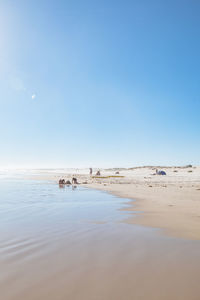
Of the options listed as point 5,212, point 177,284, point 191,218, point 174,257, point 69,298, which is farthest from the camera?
point 5,212

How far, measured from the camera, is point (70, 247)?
3.77 meters

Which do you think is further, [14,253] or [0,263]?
[14,253]

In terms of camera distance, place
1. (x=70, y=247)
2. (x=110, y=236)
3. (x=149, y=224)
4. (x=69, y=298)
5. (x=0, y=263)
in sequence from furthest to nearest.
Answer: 1. (x=149, y=224)
2. (x=110, y=236)
3. (x=70, y=247)
4. (x=0, y=263)
5. (x=69, y=298)

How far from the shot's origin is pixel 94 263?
10.2ft

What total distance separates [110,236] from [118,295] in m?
2.20

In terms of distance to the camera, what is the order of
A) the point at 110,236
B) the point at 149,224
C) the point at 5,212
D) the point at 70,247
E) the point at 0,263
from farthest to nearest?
1. the point at 5,212
2. the point at 149,224
3. the point at 110,236
4. the point at 70,247
5. the point at 0,263

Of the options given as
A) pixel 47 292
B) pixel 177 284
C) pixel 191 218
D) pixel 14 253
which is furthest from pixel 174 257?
pixel 191 218

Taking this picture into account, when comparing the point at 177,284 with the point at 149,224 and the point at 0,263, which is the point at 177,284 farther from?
the point at 149,224

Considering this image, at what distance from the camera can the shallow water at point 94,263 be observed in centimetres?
237

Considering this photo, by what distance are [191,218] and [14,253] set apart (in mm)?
5132

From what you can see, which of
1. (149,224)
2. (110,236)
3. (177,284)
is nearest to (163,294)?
(177,284)

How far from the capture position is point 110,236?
4.47 m

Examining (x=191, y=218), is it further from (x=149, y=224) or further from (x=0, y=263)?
(x=0, y=263)

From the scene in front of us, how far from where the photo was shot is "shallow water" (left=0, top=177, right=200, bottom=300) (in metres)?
2.37
